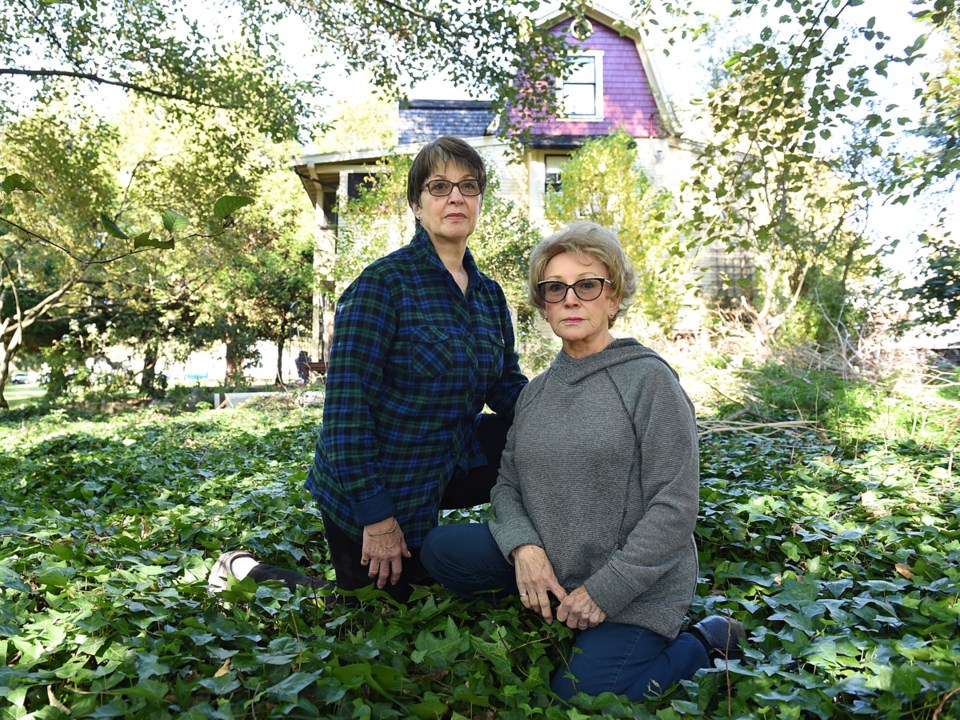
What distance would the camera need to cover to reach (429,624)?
2.47 m

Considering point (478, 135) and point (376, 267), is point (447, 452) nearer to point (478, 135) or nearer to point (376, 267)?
point (376, 267)

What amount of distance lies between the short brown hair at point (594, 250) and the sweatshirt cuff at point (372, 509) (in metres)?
0.88

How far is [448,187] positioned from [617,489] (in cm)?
127

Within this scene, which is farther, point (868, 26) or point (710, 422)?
point (710, 422)

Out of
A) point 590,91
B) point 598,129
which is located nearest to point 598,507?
point 598,129

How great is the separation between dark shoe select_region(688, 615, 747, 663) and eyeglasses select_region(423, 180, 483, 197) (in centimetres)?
171

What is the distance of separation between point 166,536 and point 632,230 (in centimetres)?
1178

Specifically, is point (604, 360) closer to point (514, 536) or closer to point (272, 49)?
point (514, 536)

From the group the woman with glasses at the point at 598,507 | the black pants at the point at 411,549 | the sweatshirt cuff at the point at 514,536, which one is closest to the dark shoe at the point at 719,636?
the woman with glasses at the point at 598,507

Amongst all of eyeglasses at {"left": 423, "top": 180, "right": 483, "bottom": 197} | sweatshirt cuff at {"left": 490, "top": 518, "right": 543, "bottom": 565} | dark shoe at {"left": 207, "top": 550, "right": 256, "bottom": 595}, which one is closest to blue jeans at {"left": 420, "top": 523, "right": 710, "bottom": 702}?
sweatshirt cuff at {"left": 490, "top": 518, "right": 543, "bottom": 565}

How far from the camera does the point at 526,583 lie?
2.31 metres

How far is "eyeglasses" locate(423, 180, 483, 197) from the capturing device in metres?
2.75

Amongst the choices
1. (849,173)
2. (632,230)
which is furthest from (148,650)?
(849,173)

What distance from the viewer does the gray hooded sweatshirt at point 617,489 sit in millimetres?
2164
